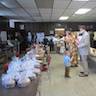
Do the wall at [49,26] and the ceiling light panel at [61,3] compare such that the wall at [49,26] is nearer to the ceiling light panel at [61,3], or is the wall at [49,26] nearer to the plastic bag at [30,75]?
the ceiling light panel at [61,3]

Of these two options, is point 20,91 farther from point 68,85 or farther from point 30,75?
point 68,85

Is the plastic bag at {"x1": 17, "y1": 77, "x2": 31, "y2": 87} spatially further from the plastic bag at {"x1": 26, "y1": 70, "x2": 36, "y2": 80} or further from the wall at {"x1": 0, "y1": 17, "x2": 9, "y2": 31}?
the wall at {"x1": 0, "y1": 17, "x2": 9, "y2": 31}

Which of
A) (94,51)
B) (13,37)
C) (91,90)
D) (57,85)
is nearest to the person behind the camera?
(91,90)

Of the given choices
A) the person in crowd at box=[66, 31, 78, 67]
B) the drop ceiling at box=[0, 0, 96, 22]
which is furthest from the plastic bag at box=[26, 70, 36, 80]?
the person in crowd at box=[66, 31, 78, 67]

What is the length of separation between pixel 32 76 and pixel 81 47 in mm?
4416

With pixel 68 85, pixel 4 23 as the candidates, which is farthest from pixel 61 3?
pixel 4 23

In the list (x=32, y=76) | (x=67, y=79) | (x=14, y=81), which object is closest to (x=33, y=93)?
(x=14, y=81)

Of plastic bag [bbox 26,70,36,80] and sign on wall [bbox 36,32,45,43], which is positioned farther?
sign on wall [bbox 36,32,45,43]

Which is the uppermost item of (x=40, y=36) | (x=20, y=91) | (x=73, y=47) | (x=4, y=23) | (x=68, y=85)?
(x=4, y=23)

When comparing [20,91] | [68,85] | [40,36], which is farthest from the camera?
[40,36]

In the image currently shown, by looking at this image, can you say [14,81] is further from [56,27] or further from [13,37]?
[56,27]

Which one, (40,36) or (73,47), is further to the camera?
(40,36)

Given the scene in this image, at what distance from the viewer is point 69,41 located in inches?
337

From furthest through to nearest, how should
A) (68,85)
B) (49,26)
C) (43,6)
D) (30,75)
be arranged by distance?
(49,26)
(43,6)
(68,85)
(30,75)
